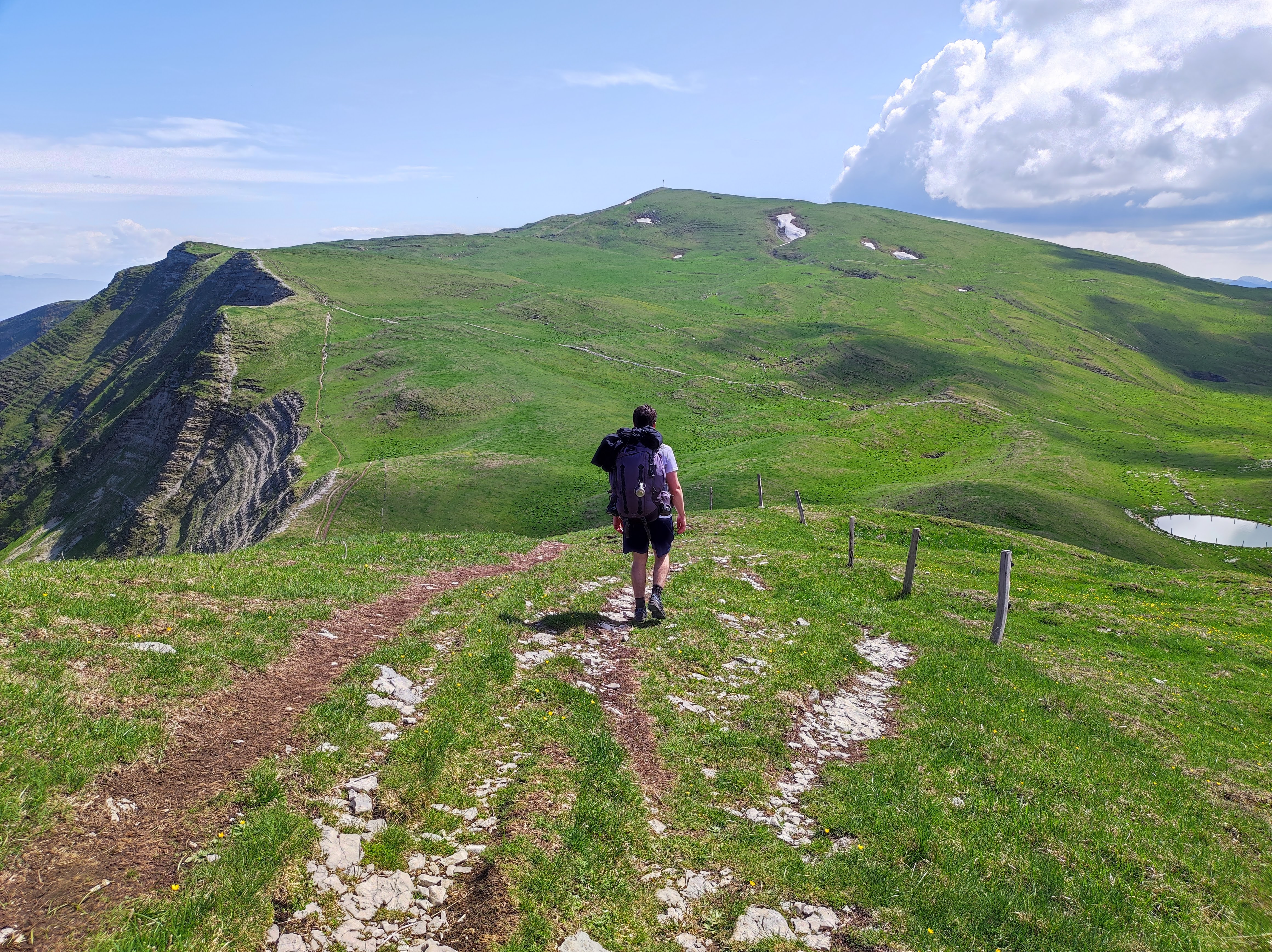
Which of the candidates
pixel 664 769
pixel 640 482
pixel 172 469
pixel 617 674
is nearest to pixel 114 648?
pixel 617 674

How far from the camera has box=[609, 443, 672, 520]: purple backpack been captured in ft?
45.2

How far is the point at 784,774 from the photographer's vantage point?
10258 mm

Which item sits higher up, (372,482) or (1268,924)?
(1268,924)

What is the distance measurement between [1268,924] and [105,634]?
54.8 feet

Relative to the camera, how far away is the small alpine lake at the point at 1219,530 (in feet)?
227

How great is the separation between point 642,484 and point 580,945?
28.8 ft

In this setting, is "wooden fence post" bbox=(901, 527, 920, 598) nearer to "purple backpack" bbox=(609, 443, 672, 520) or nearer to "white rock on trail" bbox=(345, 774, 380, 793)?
"purple backpack" bbox=(609, 443, 672, 520)

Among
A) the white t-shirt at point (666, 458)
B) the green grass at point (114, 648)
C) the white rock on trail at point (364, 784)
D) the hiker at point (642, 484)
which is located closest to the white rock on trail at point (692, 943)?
the white rock on trail at point (364, 784)

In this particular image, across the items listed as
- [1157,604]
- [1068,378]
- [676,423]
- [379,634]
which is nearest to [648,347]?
[676,423]

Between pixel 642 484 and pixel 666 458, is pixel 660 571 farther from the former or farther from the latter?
pixel 666 458

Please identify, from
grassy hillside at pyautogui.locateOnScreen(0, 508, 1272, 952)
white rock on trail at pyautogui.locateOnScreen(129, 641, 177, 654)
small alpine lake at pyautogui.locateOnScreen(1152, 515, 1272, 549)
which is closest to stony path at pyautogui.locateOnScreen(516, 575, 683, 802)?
grassy hillside at pyautogui.locateOnScreen(0, 508, 1272, 952)

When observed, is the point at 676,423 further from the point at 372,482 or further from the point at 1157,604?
the point at 1157,604

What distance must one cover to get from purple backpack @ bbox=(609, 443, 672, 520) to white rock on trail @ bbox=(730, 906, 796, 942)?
800cm

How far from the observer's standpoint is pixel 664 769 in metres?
9.80
